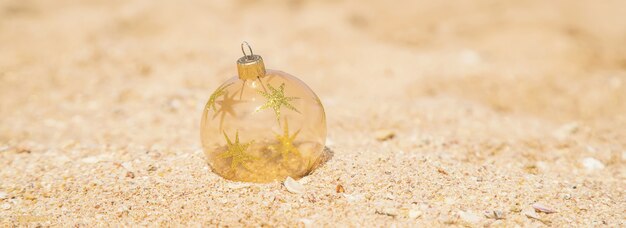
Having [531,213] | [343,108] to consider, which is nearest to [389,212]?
[531,213]

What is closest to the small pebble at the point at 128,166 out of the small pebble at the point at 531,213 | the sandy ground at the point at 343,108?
the sandy ground at the point at 343,108

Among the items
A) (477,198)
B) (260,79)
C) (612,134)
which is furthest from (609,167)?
(260,79)

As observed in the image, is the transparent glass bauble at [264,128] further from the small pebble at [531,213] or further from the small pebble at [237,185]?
the small pebble at [531,213]

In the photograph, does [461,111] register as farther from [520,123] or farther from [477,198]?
[477,198]

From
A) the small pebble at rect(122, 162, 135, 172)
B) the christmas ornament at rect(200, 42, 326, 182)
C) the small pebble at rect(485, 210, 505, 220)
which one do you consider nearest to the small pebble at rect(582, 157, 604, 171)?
the small pebble at rect(485, 210, 505, 220)

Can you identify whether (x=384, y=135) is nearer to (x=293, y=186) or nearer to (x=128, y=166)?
(x=293, y=186)

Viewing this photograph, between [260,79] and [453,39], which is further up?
[260,79]
